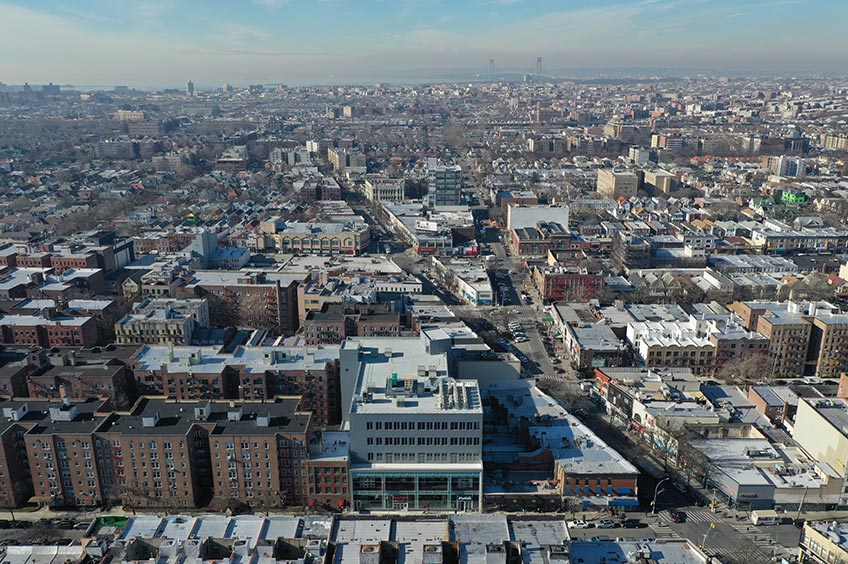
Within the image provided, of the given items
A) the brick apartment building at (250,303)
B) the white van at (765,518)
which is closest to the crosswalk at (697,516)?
the white van at (765,518)

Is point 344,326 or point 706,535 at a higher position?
point 344,326

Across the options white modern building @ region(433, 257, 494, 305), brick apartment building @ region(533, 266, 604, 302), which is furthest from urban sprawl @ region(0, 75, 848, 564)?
white modern building @ region(433, 257, 494, 305)

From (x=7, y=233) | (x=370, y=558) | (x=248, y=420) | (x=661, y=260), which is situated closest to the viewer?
(x=370, y=558)

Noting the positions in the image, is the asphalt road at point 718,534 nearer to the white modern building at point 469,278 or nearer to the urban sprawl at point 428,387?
the urban sprawl at point 428,387

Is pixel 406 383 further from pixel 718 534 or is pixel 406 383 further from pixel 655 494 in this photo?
pixel 718 534

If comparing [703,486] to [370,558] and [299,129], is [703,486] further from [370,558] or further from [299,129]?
[299,129]

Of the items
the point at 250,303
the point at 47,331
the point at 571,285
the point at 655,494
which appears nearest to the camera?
the point at 655,494

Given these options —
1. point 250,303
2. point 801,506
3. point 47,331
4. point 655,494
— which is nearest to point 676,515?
point 655,494

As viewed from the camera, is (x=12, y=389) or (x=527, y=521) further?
(x=12, y=389)

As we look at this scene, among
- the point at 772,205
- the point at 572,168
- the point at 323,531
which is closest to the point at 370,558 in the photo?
the point at 323,531
